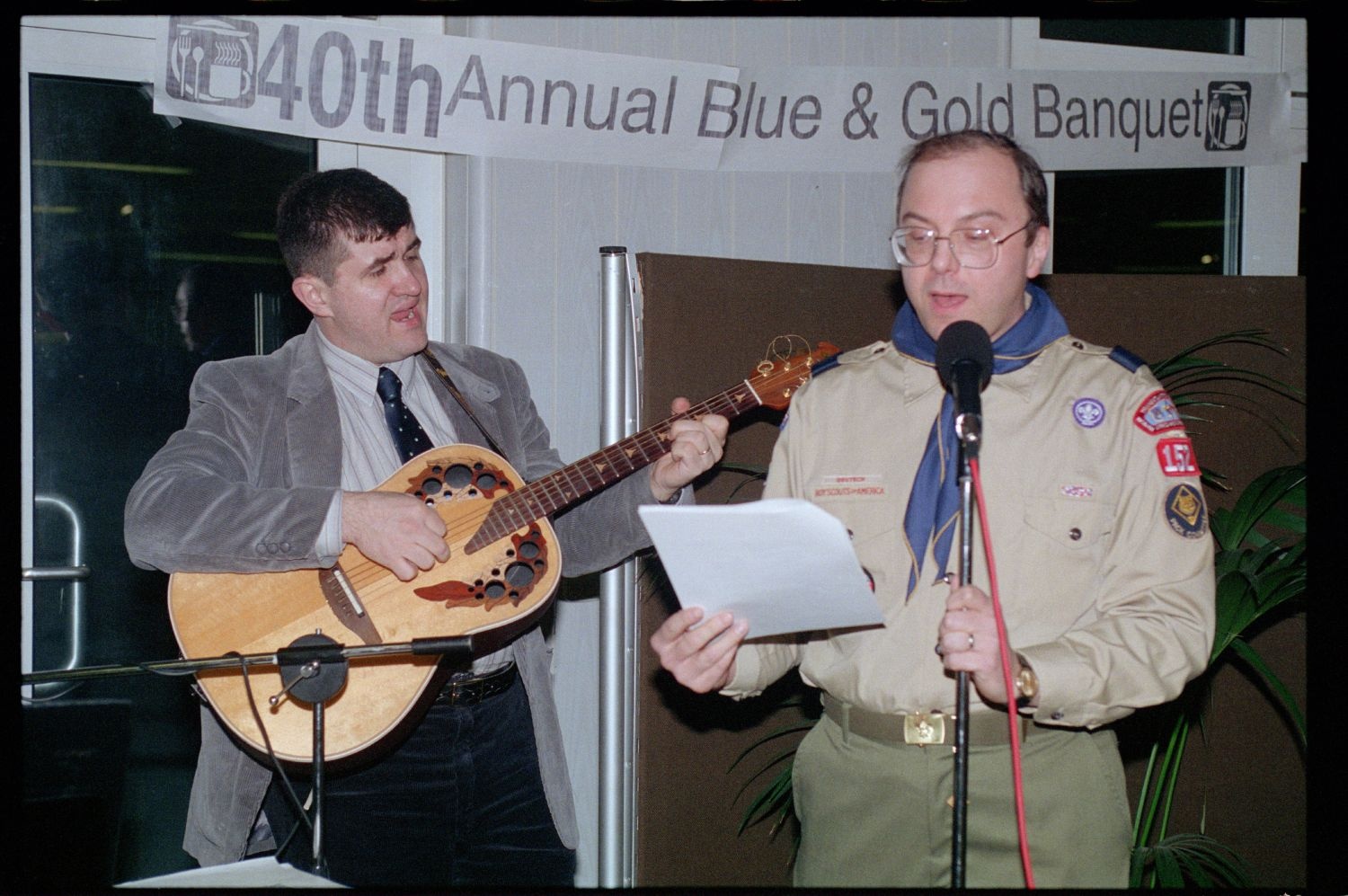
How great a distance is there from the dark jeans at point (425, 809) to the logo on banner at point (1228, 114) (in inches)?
96.6

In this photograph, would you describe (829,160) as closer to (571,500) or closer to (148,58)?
(571,500)

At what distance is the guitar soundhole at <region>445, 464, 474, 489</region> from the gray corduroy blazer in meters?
0.13

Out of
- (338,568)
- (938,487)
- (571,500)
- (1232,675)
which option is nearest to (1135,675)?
(938,487)

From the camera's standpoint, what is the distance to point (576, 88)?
2840 millimetres

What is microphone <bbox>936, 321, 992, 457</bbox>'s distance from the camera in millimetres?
1463

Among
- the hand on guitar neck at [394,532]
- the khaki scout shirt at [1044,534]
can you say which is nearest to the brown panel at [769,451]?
the hand on guitar neck at [394,532]

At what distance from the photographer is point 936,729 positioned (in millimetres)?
1799

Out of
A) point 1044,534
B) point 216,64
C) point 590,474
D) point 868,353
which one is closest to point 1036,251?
point 868,353

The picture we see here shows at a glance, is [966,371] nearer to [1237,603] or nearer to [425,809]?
[1237,603]

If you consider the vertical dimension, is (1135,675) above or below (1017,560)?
below

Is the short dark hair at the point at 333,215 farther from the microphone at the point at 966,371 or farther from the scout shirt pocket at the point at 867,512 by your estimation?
the microphone at the point at 966,371

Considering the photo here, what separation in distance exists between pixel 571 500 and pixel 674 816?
0.79 meters

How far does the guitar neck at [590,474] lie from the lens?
7.93ft

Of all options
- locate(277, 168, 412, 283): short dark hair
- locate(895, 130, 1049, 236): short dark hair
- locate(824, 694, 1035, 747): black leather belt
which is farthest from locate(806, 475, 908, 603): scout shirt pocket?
locate(277, 168, 412, 283): short dark hair
